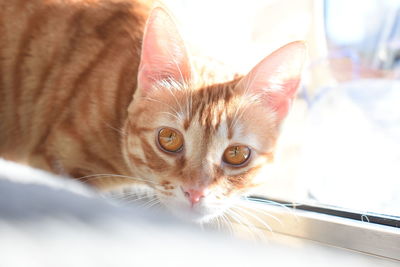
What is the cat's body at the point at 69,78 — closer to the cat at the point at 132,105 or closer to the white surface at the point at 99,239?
the cat at the point at 132,105

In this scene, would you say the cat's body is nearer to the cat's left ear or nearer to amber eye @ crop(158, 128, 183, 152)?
amber eye @ crop(158, 128, 183, 152)

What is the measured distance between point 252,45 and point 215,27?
0.26 meters

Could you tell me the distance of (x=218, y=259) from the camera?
0.56 m

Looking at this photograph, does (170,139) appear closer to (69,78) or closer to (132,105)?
(132,105)

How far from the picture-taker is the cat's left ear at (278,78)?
41.0 inches

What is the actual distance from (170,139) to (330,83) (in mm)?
1654

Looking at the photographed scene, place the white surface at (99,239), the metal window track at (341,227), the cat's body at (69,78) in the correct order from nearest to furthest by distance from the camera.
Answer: the white surface at (99,239)
the metal window track at (341,227)
the cat's body at (69,78)

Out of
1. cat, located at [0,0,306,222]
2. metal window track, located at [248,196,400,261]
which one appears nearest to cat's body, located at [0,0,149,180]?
cat, located at [0,0,306,222]

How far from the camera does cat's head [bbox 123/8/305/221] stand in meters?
1.05

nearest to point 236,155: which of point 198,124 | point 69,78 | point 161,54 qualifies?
point 198,124

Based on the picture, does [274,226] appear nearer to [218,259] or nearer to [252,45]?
[218,259]

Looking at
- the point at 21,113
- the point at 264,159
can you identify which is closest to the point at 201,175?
the point at 264,159

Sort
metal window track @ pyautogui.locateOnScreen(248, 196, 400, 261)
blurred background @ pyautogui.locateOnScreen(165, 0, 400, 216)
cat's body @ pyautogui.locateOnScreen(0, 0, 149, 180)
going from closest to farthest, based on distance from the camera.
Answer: metal window track @ pyautogui.locateOnScreen(248, 196, 400, 261)
cat's body @ pyautogui.locateOnScreen(0, 0, 149, 180)
blurred background @ pyautogui.locateOnScreen(165, 0, 400, 216)

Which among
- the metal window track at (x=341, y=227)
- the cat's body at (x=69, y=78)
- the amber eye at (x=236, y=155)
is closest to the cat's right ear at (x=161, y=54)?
the cat's body at (x=69, y=78)
